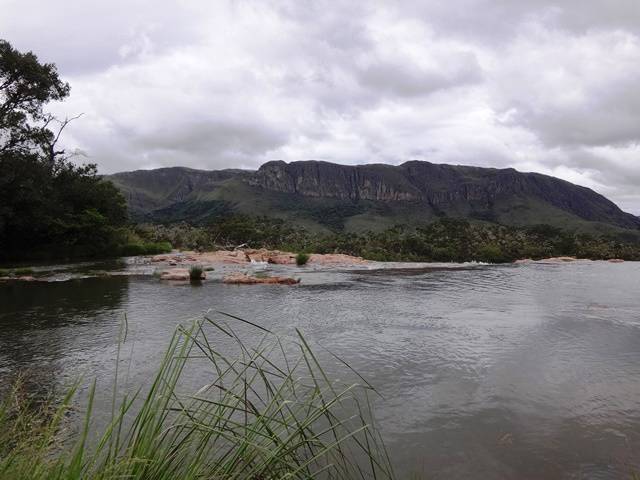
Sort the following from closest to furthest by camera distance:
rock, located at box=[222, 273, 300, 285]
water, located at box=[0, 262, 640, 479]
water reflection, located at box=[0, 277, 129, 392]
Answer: water, located at box=[0, 262, 640, 479]
water reflection, located at box=[0, 277, 129, 392]
rock, located at box=[222, 273, 300, 285]

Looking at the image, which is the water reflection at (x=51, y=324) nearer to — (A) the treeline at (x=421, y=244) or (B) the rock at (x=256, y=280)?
(B) the rock at (x=256, y=280)

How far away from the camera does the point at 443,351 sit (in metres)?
9.71

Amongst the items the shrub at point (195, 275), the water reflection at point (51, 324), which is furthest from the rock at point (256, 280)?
the water reflection at point (51, 324)

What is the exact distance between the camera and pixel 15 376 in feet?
23.9

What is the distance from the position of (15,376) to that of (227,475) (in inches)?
252

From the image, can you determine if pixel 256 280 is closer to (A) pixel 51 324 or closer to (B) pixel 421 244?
(A) pixel 51 324

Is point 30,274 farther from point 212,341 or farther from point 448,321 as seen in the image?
point 448,321

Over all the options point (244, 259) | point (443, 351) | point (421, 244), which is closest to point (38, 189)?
point (244, 259)

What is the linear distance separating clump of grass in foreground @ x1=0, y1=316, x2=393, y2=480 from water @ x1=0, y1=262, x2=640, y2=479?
87cm

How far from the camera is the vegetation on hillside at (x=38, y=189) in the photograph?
27.1 m

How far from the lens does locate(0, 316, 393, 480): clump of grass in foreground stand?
8.73 ft

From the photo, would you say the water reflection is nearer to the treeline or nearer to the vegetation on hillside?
the vegetation on hillside

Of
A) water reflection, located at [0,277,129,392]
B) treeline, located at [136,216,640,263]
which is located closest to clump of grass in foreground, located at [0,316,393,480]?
water reflection, located at [0,277,129,392]

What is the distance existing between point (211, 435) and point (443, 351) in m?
7.07
